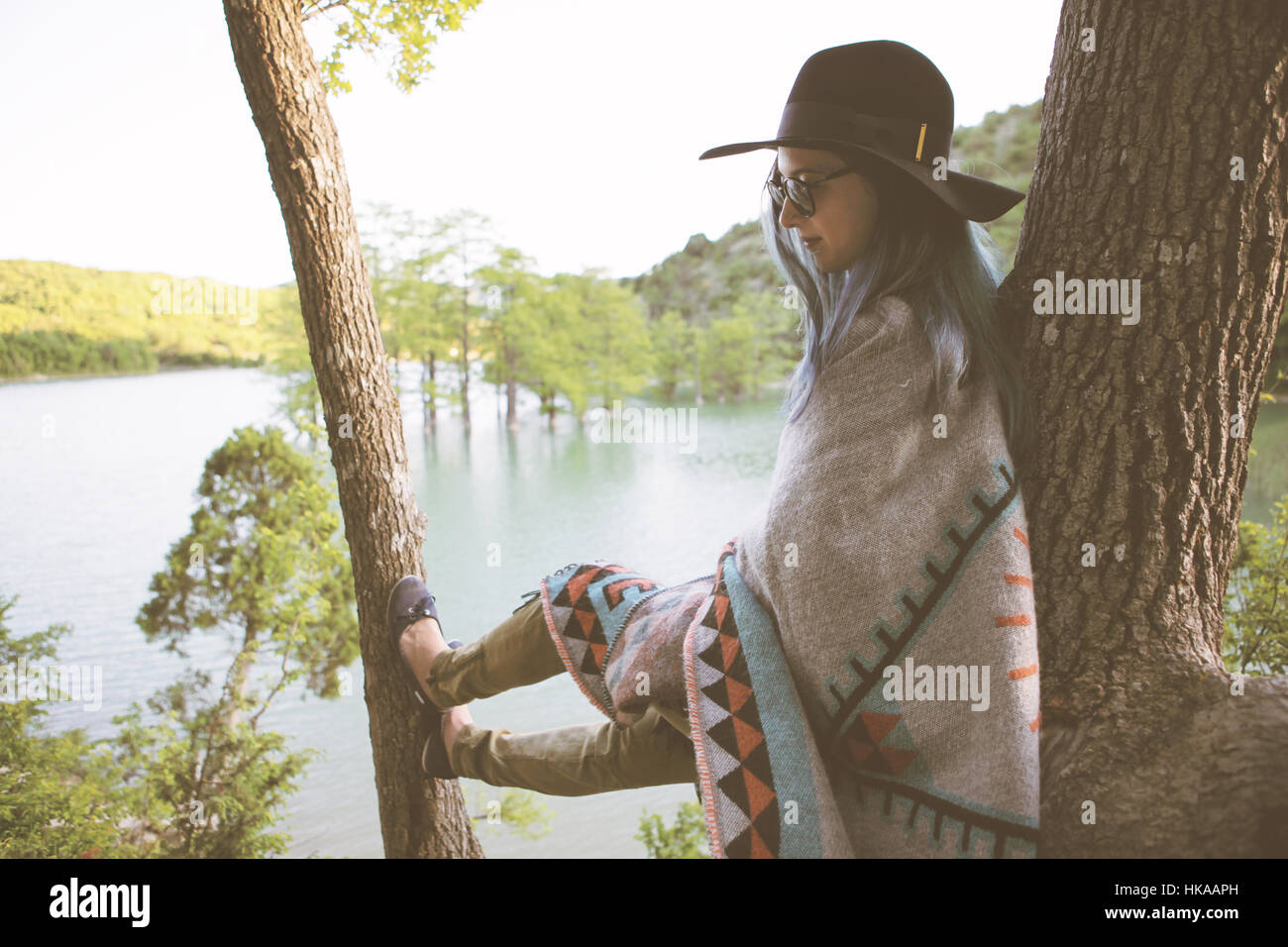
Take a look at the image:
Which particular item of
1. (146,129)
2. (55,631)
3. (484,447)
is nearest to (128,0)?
(146,129)

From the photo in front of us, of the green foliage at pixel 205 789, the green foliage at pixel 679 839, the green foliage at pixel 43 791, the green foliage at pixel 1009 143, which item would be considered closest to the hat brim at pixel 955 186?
the green foliage at pixel 679 839

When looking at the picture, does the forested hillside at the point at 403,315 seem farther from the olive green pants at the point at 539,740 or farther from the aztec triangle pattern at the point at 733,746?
the olive green pants at the point at 539,740

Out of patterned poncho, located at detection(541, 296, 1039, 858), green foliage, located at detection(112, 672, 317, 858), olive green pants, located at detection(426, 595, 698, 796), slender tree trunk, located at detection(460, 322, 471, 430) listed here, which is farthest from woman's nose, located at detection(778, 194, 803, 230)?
slender tree trunk, located at detection(460, 322, 471, 430)

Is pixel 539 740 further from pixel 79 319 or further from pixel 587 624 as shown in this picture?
pixel 79 319

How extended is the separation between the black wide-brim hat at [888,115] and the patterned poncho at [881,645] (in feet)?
0.74

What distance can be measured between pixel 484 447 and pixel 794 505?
84.8 feet

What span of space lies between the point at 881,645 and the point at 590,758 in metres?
0.71

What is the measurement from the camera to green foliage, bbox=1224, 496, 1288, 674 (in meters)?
3.09

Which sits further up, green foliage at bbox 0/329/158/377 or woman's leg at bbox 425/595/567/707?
green foliage at bbox 0/329/158/377

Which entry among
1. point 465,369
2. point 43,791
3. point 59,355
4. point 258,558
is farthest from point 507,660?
point 465,369

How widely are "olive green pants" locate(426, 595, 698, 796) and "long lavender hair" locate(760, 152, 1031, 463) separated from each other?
73 centimetres

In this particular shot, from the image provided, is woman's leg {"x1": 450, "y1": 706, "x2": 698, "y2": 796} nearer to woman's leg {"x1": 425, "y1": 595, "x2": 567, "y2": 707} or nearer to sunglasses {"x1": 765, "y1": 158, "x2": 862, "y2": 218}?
woman's leg {"x1": 425, "y1": 595, "x2": 567, "y2": 707}

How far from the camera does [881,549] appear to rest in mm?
1423

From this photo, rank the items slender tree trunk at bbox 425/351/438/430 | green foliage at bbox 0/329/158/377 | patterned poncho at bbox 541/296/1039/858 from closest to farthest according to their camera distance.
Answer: patterned poncho at bbox 541/296/1039/858 → green foliage at bbox 0/329/158/377 → slender tree trunk at bbox 425/351/438/430
